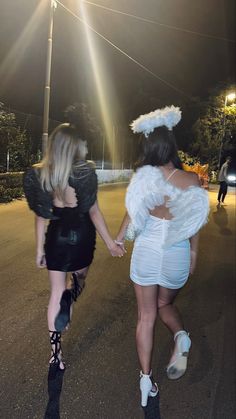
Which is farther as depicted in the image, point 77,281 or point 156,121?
point 77,281

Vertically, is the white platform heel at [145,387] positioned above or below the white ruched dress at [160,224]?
below

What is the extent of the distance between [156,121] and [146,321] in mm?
1412

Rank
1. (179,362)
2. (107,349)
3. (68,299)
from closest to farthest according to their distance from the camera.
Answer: (179,362), (68,299), (107,349)

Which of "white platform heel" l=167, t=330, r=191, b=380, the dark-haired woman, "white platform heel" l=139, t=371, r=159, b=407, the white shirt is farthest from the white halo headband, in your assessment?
the white shirt

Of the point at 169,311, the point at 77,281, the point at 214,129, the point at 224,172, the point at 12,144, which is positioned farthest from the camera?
the point at 214,129

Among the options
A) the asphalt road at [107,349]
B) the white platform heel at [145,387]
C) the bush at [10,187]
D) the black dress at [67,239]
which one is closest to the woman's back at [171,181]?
the black dress at [67,239]

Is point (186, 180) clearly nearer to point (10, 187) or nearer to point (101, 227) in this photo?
point (101, 227)

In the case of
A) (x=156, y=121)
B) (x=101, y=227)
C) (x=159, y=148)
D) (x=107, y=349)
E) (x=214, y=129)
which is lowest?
(x=107, y=349)

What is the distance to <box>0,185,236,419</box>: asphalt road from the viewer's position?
2902 millimetres

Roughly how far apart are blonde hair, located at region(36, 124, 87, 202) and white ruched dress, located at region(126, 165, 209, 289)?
0.52m

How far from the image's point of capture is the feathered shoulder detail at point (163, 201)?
9.45 ft

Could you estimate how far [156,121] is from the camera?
9.59 feet

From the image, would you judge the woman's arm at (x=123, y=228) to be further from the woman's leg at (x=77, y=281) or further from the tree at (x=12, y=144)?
the tree at (x=12, y=144)

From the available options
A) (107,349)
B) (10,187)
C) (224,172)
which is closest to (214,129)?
(224,172)
